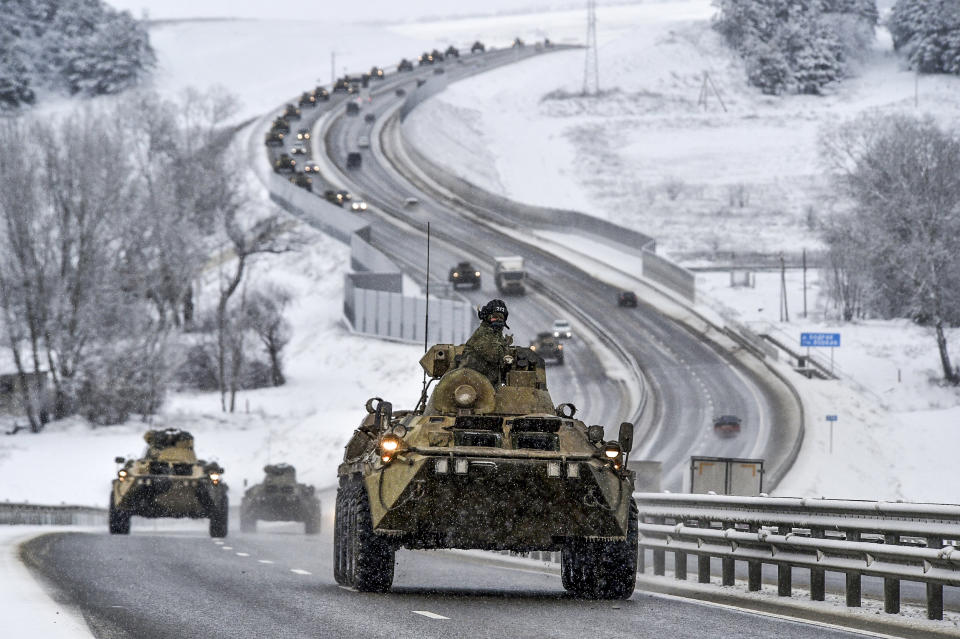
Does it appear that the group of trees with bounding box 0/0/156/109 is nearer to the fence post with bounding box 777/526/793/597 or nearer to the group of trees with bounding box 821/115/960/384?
the group of trees with bounding box 821/115/960/384

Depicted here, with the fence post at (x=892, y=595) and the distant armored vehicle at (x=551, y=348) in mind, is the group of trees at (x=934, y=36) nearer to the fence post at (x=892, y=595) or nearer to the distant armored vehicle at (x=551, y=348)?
the distant armored vehicle at (x=551, y=348)

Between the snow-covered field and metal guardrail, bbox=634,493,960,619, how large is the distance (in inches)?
1201

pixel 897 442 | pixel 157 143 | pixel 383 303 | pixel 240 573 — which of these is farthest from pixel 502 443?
pixel 157 143

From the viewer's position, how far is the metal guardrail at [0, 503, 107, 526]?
123 feet

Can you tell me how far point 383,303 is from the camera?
75.6 metres

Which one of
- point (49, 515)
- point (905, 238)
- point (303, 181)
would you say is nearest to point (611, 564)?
point (49, 515)

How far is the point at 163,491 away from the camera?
30641 millimetres

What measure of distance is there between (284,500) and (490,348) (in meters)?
21.7

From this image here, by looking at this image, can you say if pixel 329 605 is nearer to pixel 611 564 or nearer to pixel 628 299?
pixel 611 564

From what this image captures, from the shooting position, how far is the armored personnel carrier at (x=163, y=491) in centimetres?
3061

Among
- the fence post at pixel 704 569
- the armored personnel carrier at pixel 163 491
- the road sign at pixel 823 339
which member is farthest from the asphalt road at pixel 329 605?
the road sign at pixel 823 339

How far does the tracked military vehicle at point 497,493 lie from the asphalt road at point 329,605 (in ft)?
1.53

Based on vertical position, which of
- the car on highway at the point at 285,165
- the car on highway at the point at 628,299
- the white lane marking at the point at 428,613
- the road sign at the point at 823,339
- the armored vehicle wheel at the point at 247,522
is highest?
the car on highway at the point at 285,165

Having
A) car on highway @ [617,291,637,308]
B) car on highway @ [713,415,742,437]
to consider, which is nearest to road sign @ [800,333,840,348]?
car on highway @ [713,415,742,437]
